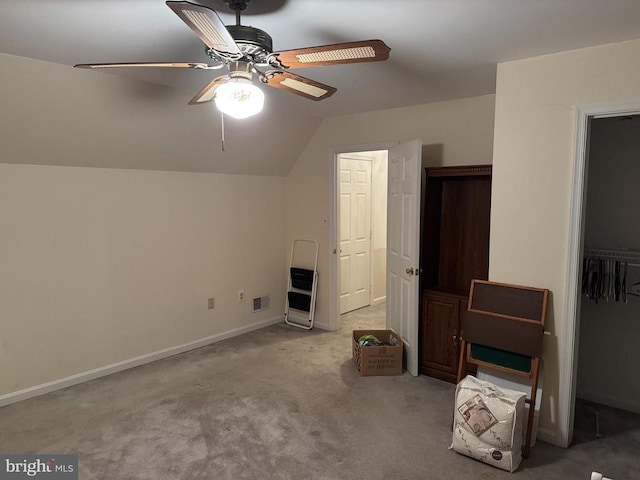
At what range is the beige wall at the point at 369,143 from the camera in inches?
146

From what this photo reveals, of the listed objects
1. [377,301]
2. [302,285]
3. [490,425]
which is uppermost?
[302,285]

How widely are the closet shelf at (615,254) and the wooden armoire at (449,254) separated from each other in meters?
0.77

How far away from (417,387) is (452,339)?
0.48 meters

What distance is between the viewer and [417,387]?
11.5 feet

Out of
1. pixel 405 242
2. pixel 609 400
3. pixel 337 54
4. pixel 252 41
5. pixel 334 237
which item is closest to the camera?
pixel 337 54

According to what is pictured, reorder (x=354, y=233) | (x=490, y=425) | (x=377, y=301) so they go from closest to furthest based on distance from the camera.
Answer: (x=490, y=425)
(x=354, y=233)
(x=377, y=301)

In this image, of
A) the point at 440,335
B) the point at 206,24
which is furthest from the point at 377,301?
the point at 206,24

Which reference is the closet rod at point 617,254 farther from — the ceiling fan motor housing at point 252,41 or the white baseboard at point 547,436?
the ceiling fan motor housing at point 252,41

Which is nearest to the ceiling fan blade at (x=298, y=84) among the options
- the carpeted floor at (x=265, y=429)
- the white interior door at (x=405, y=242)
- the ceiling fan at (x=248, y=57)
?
the ceiling fan at (x=248, y=57)

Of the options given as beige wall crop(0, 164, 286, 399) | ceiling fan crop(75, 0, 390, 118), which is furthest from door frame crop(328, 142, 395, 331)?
ceiling fan crop(75, 0, 390, 118)

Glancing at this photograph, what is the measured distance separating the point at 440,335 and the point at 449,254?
723 mm

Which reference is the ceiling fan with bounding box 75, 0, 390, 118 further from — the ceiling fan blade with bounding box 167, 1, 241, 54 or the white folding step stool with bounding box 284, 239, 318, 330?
the white folding step stool with bounding box 284, 239, 318, 330

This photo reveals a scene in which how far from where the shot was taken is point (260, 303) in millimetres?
5082

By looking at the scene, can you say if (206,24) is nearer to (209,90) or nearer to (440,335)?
Answer: (209,90)
